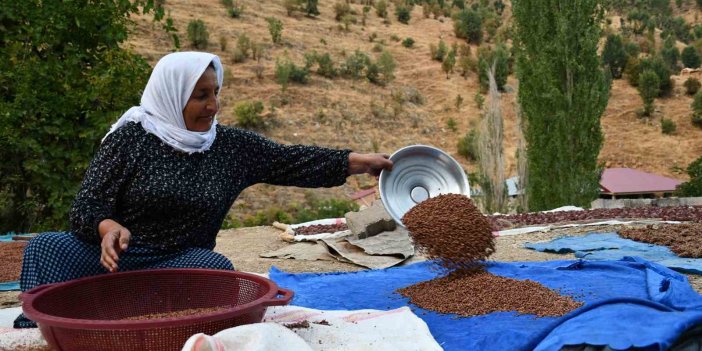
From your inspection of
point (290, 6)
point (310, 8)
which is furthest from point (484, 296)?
point (310, 8)

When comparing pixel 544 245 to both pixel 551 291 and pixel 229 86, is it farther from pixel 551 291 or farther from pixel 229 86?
pixel 229 86

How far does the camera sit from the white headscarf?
273cm

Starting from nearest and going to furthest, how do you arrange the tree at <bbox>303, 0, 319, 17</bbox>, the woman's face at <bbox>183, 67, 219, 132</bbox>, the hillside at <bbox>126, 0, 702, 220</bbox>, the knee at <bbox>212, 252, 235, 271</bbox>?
the knee at <bbox>212, 252, 235, 271</bbox> < the woman's face at <bbox>183, 67, 219, 132</bbox> < the hillside at <bbox>126, 0, 702, 220</bbox> < the tree at <bbox>303, 0, 319, 17</bbox>

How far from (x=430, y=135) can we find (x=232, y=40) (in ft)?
26.6

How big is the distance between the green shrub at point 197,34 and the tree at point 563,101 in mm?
13606

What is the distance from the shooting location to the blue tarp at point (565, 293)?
2.27 meters

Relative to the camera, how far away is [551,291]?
329cm

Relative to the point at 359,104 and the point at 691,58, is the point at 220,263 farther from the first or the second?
the point at 691,58

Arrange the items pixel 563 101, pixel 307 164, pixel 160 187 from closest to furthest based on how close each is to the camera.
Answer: pixel 160 187
pixel 307 164
pixel 563 101

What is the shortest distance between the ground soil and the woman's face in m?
1.91

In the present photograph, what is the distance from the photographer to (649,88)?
23.5m

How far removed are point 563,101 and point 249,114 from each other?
34.2 feet

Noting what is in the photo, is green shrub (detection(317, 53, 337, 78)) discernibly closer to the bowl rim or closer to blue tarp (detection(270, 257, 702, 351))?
blue tarp (detection(270, 257, 702, 351))

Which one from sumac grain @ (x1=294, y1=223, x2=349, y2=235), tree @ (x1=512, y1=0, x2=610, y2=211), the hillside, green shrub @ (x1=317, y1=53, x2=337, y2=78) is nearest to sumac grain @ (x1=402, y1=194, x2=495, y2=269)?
sumac grain @ (x1=294, y1=223, x2=349, y2=235)
